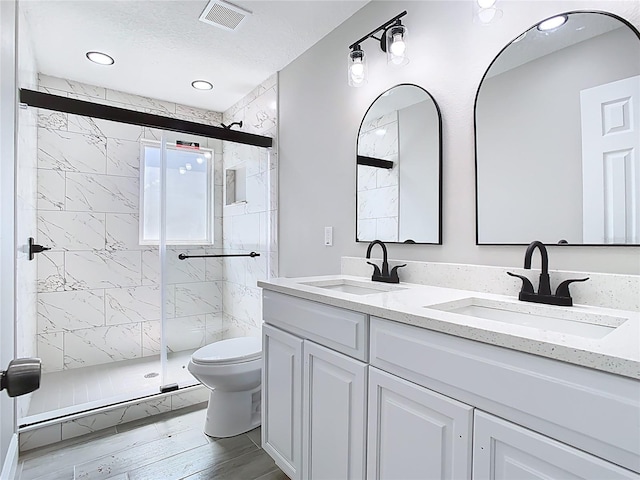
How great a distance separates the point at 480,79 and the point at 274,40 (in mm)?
1441

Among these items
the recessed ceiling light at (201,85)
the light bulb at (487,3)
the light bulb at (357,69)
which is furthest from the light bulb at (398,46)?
the recessed ceiling light at (201,85)

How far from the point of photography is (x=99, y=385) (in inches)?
103

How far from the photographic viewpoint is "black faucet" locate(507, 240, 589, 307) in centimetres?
112

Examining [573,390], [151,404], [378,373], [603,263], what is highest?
[603,263]

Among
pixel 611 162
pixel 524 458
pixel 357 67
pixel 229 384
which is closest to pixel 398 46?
pixel 357 67

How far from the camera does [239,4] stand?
1932 mm

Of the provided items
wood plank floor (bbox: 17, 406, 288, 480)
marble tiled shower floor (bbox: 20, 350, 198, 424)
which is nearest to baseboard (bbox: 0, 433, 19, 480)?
wood plank floor (bbox: 17, 406, 288, 480)

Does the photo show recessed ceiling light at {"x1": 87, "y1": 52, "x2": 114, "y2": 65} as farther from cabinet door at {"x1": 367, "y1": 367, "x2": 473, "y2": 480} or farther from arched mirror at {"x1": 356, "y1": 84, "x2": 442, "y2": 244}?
cabinet door at {"x1": 367, "y1": 367, "x2": 473, "y2": 480}

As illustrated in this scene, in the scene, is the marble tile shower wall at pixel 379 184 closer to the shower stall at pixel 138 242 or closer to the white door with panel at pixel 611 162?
the white door with panel at pixel 611 162

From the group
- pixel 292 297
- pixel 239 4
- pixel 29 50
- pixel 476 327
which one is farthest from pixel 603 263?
pixel 29 50

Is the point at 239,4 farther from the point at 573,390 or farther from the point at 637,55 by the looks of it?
the point at 573,390

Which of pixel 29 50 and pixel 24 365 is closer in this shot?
pixel 24 365

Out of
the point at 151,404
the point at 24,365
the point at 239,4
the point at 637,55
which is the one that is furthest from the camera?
the point at 151,404

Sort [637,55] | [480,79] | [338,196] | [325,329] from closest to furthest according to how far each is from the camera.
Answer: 1. [637,55]
2. [325,329]
3. [480,79]
4. [338,196]
